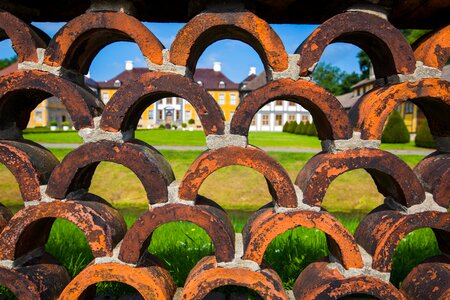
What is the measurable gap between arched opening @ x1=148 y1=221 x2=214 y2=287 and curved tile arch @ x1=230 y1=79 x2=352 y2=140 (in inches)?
48.7

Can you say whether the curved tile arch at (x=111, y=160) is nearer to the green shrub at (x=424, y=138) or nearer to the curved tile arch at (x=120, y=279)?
the curved tile arch at (x=120, y=279)

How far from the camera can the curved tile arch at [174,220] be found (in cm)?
151

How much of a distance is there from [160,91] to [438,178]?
1380 mm

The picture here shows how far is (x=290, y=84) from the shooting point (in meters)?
1.51

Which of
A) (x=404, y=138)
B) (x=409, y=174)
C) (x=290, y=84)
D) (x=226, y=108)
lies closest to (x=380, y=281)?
(x=409, y=174)

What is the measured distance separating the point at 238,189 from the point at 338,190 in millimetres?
2904

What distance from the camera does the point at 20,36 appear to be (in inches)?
60.7

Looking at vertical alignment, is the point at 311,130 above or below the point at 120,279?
above

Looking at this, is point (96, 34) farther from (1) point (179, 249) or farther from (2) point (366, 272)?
(1) point (179, 249)

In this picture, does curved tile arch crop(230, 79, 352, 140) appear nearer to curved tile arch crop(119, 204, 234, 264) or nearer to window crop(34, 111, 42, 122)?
curved tile arch crop(119, 204, 234, 264)

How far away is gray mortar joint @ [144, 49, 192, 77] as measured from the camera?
1.55 metres

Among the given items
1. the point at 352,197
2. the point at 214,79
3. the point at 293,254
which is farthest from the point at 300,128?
the point at 293,254

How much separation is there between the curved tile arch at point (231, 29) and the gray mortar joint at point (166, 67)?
0.02m

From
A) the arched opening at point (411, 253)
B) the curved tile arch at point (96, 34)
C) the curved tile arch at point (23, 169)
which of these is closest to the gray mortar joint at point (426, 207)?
the arched opening at point (411, 253)
